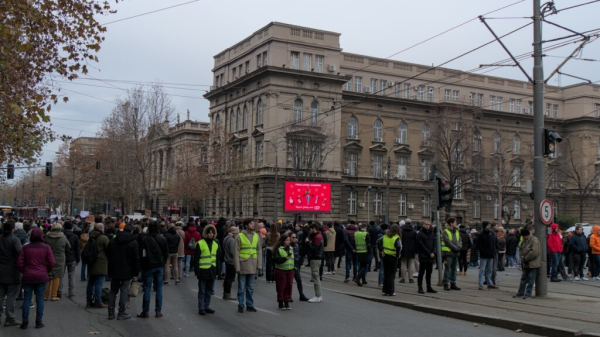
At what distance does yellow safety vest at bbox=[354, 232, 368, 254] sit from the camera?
17.6 m

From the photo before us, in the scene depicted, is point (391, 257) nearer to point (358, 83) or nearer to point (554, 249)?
point (554, 249)

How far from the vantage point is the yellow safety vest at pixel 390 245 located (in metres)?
15.5

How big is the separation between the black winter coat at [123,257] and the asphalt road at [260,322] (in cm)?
94

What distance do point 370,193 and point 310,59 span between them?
16490 mm

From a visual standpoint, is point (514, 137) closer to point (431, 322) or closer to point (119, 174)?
point (119, 174)

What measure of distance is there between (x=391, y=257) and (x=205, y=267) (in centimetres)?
539

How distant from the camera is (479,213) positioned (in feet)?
233

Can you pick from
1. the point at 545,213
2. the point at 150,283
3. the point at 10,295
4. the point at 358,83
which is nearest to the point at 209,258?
the point at 150,283

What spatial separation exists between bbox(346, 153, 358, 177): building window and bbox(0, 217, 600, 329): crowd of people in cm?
4150

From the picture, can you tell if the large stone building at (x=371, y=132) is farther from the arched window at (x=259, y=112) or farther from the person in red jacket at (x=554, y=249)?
the person in red jacket at (x=554, y=249)

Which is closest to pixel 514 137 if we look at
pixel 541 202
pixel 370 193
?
pixel 370 193

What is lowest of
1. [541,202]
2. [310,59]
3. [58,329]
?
[58,329]

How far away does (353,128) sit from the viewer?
64.1m

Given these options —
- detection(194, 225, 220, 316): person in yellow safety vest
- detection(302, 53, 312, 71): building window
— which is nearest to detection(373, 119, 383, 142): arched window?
detection(302, 53, 312, 71): building window
